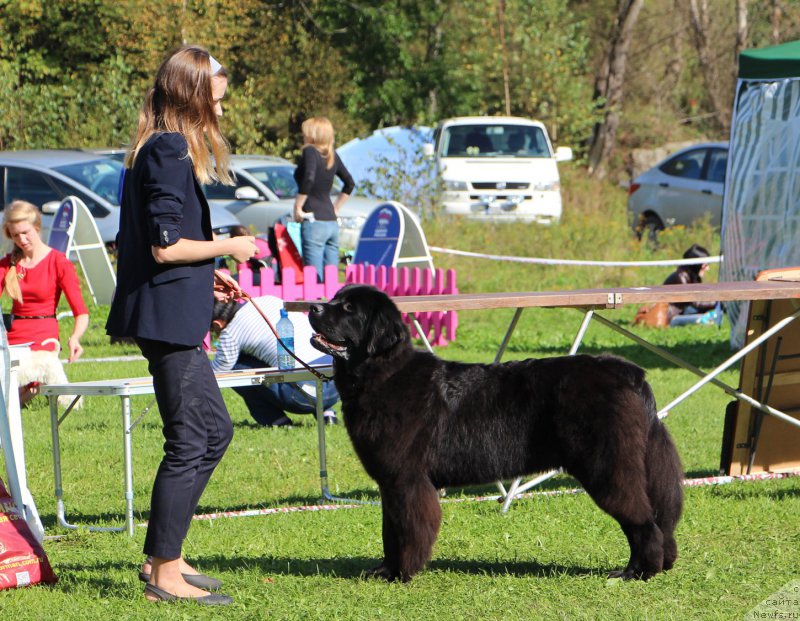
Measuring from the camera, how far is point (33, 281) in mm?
7723

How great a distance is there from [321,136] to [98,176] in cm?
490

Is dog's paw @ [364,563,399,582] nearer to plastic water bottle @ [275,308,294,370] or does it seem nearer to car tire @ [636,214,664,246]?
plastic water bottle @ [275,308,294,370]

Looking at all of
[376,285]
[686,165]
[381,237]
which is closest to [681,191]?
[686,165]

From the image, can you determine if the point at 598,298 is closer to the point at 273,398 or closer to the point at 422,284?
the point at 273,398

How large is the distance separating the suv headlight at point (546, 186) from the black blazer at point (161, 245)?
1355 cm

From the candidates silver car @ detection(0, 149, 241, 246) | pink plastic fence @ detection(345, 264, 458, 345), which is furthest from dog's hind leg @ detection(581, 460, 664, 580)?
silver car @ detection(0, 149, 241, 246)

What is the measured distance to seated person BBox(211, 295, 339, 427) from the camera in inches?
295

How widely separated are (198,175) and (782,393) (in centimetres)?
364

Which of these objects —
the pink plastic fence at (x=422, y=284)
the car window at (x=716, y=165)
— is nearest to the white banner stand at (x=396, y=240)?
the pink plastic fence at (x=422, y=284)

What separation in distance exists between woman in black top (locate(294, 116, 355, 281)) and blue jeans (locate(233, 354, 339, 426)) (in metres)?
3.53

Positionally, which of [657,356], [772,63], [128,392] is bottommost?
[657,356]

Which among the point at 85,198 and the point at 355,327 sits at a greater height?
the point at 355,327

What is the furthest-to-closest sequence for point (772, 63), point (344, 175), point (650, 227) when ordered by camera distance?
point (650, 227)
point (344, 175)
point (772, 63)

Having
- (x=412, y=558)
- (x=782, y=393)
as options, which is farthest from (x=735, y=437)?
(x=412, y=558)
